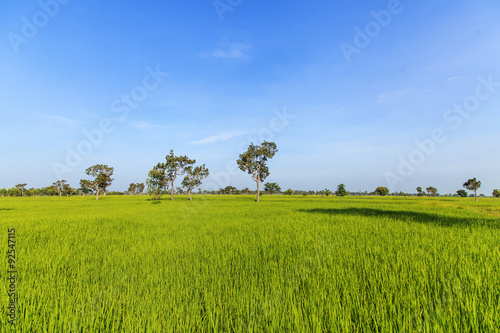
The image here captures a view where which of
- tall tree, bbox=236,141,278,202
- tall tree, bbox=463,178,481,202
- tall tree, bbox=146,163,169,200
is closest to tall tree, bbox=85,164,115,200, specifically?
tall tree, bbox=146,163,169,200

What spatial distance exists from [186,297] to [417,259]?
520cm

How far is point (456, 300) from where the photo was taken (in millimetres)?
3098

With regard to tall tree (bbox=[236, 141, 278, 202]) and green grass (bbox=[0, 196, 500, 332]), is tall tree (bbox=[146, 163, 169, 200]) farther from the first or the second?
green grass (bbox=[0, 196, 500, 332])

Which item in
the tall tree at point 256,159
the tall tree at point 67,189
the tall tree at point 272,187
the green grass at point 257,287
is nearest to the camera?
the green grass at point 257,287

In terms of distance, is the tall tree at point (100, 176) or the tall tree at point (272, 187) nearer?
the tall tree at point (100, 176)

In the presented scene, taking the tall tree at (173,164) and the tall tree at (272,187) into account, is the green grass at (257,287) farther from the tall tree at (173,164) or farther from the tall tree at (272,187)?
the tall tree at (272,187)

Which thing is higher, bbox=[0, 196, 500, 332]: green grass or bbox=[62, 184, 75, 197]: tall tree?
bbox=[0, 196, 500, 332]: green grass

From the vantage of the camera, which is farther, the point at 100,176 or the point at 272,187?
the point at 272,187

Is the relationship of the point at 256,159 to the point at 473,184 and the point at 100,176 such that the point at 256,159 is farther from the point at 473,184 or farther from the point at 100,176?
the point at 473,184

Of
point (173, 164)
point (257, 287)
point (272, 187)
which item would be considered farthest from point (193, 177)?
point (272, 187)

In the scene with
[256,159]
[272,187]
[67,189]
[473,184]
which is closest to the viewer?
[256,159]

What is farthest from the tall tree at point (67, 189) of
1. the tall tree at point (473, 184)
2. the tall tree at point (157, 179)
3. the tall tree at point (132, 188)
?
the tall tree at point (473, 184)

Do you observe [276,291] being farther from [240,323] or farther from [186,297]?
[186,297]

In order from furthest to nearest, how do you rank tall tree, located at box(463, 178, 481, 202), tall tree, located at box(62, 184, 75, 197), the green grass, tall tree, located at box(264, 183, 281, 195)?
tall tree, located at box(264, 183, 281, 195) → tall tree, located at box(62, 184, 75, 197) → tall tree, located at box(463, 178, 481, 202) → the green grass
